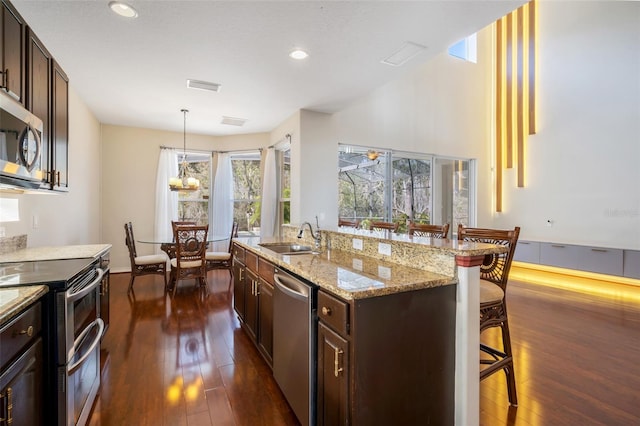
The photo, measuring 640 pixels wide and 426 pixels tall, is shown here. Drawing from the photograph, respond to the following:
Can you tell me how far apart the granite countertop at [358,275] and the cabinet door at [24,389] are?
46.8 inches

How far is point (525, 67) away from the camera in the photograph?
19.9ft

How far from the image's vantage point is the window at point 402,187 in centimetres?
535

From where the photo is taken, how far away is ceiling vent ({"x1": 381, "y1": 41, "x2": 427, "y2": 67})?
258cm

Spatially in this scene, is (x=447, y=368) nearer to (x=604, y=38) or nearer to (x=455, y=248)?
(x=455, y=248)

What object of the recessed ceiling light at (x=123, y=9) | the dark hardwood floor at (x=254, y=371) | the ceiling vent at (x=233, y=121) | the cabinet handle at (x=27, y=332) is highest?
the ceiling vent at (x=233, y=121)

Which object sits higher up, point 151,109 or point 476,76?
point 476,76

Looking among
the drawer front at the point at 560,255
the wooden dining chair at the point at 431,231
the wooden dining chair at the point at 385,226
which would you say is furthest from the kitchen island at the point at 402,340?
the drawer front at the point at 560,255

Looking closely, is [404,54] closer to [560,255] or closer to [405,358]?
[405,358]

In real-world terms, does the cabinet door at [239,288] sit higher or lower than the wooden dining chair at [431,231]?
lower

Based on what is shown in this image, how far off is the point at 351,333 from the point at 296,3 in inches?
83.9

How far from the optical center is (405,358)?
1394 millimetres

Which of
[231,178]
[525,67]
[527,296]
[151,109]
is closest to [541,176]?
[525,67]

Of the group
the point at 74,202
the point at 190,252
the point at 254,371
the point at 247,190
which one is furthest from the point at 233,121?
the point at 254,371

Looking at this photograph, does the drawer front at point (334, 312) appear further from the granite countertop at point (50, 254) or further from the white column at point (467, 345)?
the granite countertop at point (50, 254)
